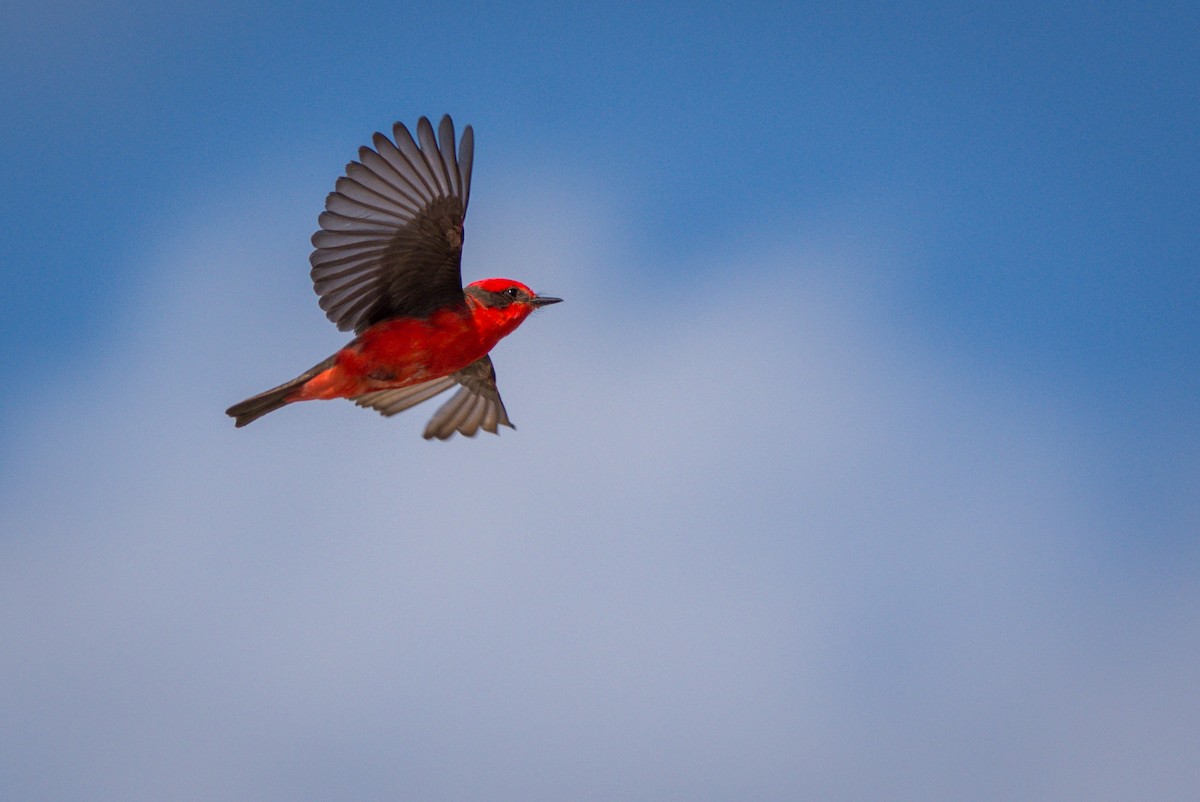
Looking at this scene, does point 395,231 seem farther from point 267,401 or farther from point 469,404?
point 469,404

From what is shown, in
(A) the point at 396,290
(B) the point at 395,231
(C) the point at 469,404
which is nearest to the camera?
(B) the point at 395,231

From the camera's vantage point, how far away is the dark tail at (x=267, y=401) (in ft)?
25.4

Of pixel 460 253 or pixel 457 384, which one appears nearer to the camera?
pixel 460 253

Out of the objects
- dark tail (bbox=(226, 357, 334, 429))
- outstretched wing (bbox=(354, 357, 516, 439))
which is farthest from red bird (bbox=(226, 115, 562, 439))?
outstretched wing (bbox=(354, 357, 516, 439))

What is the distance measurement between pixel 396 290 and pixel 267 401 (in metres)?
1.12

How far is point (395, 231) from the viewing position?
7848mm

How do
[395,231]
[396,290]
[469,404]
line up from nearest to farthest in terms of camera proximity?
[395,231] → [396,290] → [469,404]

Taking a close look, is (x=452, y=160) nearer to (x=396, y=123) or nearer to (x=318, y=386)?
(x=396, y=123)

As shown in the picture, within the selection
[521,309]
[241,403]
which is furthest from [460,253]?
[241,403]

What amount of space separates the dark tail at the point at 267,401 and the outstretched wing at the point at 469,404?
6.56 feet

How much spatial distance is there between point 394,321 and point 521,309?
0.85 m

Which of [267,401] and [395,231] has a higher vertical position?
[395,231]

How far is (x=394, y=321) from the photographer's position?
8.02 m

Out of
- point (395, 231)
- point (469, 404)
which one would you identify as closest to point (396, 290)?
point (395, 231)
